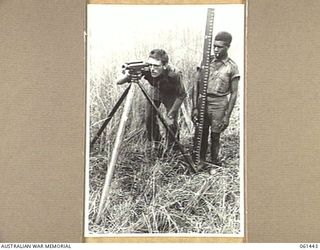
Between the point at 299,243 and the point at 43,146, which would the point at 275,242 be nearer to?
the point at 299,243

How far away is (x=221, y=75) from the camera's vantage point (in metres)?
1.18

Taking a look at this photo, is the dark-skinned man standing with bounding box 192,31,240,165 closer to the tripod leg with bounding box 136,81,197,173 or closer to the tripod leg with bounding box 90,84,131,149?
the tripod leg with bounding box 136,81,197,173

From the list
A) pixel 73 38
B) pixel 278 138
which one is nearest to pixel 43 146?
pixel 73 38

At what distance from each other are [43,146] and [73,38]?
271mm

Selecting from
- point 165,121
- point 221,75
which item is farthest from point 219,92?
point 165,121

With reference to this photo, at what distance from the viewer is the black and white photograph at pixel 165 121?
1170mm

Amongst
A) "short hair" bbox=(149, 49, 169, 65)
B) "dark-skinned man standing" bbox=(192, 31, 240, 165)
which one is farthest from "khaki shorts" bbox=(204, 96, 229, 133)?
"short hair" bbox=(149, 49, 169, 65)

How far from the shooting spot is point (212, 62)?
3.88 ft

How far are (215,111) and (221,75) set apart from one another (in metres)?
0.09

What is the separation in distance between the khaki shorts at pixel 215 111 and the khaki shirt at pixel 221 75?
0.02 meters

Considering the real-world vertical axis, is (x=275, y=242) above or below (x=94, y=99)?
below

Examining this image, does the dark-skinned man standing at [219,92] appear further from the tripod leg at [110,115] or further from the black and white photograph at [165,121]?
the tripod leg at [110,115]

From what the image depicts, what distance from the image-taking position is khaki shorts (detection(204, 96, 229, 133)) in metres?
1.18

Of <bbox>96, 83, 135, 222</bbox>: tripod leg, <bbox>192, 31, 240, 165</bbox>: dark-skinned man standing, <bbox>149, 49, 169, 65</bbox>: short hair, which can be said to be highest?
Answer: <bbox>149, 49, 169, 65</bbox>: short hair
